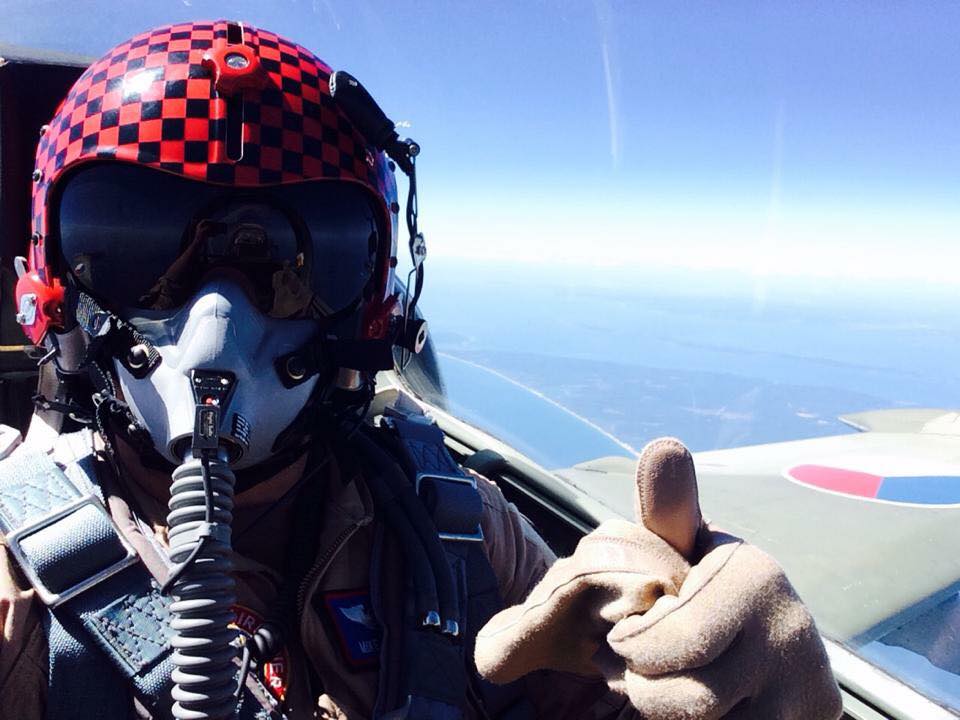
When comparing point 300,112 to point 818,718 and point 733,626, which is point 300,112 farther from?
point 818,718

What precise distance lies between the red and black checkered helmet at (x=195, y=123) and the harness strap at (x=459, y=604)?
53 cm

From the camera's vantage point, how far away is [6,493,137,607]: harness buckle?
81 centimetres

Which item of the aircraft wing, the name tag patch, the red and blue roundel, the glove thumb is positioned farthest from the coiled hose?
the red and blue roundel

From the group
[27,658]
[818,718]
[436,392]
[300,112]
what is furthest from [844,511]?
[27,658]

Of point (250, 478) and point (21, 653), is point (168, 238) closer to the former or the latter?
point (250, 478)

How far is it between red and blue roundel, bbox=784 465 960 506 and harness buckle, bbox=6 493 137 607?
267cm

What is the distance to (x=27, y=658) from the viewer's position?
77 cm

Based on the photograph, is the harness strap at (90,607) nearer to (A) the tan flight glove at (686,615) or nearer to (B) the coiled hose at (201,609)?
(B) the coiled hose at (201,609)

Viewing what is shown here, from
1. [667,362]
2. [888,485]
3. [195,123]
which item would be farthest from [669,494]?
[667,362]

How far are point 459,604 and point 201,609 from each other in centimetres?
44

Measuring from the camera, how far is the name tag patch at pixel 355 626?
0.98 metres

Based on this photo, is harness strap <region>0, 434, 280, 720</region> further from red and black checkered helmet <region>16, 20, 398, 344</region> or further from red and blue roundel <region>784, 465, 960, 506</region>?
red and blue roundel <region>784, 465, 960, 506</region>

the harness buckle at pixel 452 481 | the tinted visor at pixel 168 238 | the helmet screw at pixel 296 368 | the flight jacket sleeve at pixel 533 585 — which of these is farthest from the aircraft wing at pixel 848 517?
the tinted visor at pixel 168 238

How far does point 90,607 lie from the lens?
82 centimetres
